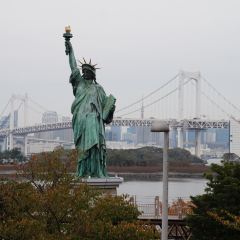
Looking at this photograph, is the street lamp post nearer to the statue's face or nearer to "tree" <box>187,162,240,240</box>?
"tree" <box>187,162,240,240</box>

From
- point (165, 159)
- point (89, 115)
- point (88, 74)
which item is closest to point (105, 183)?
Answer: point (89, 115)

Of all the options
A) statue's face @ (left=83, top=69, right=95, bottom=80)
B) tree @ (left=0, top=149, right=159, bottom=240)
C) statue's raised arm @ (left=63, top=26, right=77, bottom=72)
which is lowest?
tree @ (left=0, top=149, right=159, bottom=240)

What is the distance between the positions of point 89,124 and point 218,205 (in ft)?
11.5

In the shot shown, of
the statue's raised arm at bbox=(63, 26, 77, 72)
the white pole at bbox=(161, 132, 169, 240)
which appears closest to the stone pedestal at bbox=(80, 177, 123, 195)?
the statue's raised arm at bbox=(63, 26, 77, 72)

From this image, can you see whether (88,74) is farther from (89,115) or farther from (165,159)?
(165,159)

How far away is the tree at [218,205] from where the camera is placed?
1021 centimetres

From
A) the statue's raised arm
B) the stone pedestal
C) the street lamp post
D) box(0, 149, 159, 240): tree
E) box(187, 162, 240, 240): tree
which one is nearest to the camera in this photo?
the street lamp post

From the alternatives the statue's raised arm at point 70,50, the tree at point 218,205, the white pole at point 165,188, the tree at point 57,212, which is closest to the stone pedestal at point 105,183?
the tree at point 218,205

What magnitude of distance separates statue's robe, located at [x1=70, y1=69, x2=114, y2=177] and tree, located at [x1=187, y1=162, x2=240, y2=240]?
8.33 ft

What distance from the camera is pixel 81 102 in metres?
13.3

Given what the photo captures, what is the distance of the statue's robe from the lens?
12.9 m

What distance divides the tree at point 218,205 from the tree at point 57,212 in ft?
5.71

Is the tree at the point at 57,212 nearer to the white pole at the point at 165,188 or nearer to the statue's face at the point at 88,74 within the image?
the white pole at the point at 165,188

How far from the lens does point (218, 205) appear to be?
10523 millimetres
